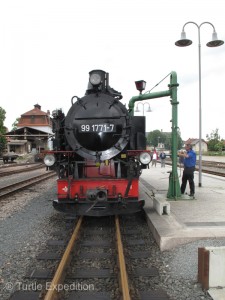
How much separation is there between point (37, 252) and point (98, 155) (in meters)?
2.60

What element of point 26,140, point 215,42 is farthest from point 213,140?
point 215,42

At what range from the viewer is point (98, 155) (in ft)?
23.2

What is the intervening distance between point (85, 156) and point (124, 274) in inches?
138

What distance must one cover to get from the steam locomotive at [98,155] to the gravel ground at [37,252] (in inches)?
34.7

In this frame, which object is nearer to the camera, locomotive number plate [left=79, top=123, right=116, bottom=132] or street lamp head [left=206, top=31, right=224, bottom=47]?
locomotive number plate [left=79, top=123, right=116, bottom=132]

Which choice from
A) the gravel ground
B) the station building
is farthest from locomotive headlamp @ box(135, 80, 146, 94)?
the station building

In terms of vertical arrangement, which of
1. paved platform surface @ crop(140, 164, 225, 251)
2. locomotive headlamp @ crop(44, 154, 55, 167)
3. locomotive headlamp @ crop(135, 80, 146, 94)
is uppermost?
locomotive headlamp @ crop(135, 80, 146, 94)

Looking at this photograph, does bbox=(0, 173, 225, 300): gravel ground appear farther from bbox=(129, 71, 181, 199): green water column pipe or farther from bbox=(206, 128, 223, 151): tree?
bbox=(206, 128, 223, 151): tree

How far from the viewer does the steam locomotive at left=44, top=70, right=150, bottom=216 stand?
6.64m

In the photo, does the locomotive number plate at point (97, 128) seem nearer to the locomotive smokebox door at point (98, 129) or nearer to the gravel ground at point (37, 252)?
the locomotive smokebox door at point (98, 129)

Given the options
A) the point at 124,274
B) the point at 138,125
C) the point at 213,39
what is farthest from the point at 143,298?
the point at 213,39

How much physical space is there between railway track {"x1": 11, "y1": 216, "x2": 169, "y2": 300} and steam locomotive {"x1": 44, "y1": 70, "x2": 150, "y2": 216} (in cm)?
60

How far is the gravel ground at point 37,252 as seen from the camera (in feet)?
12.8

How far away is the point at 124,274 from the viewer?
3.98 meters
